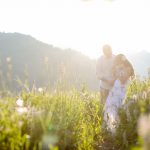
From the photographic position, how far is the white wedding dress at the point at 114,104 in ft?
22.9

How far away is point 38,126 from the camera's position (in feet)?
15.3

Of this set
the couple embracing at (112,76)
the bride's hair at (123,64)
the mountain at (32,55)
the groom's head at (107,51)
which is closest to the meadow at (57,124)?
the couple embracing at (112,76)

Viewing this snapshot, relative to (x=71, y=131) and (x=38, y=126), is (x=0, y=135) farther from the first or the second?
(x=71, y=131)

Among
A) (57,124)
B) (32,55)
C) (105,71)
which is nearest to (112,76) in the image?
(105,71)

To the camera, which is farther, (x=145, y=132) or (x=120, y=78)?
(x=120, y=78)

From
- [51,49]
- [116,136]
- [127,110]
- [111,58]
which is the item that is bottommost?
[116,136]

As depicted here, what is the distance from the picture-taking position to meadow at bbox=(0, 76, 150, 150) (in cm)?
402

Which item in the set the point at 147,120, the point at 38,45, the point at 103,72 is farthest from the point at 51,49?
the point at 147,120

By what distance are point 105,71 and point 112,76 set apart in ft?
1.20

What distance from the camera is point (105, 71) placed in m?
9.91

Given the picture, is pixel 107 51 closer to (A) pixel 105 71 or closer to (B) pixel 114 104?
(A) pixel 105 71

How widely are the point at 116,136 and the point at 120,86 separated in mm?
2541

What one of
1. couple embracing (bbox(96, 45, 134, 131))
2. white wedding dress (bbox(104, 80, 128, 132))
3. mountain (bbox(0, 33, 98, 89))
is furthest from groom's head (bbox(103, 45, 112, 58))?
mountain (bbox(0, 33, 98, 89))

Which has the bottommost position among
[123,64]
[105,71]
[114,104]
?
[114,104]
